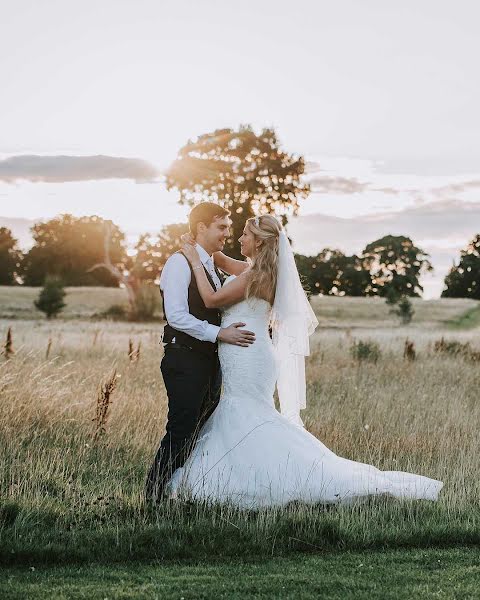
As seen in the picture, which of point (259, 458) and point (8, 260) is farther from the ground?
point (8, 260)

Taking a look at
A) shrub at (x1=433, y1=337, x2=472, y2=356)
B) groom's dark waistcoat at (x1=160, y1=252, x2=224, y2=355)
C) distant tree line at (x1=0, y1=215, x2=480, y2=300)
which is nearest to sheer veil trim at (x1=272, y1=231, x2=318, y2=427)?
groom's dark waistcoat at (x1=160, y1=252, x2=224, y2=355)

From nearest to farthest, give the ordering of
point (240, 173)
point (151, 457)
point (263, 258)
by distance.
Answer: point (263, 258)
point (151, 457)
point (240, 173)

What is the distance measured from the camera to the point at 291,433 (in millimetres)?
6809

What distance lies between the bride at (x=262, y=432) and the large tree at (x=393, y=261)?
72239mm

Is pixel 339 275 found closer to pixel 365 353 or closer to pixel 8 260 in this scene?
pixel 8 260

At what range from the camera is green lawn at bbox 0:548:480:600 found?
4.52 m

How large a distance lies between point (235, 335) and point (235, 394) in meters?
0.57

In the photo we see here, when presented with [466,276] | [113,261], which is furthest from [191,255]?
[466,276]

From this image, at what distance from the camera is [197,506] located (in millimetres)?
6242

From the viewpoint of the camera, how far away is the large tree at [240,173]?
3909 cm

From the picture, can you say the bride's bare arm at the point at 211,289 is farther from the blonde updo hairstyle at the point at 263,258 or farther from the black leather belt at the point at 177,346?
the black leather belt at the point at 177,346

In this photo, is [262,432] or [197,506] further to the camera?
[262,432]

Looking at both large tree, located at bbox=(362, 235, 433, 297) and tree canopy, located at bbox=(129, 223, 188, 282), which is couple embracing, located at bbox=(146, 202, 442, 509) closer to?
tree canopy, located at bbox=(129, 223, 188, 282)

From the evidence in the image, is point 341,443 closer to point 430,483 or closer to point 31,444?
point 430,483
